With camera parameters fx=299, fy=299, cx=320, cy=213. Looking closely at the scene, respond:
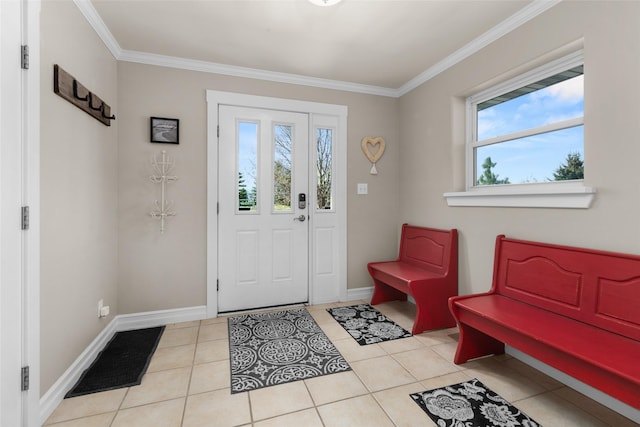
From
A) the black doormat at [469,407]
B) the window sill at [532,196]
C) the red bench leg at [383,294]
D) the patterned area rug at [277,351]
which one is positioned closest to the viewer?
the black doormat at [469,407]

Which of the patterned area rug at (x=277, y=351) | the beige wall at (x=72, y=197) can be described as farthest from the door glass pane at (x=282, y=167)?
the beige wall at (x=72, y=197)

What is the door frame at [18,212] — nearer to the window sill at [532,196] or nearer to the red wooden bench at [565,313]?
the red wooden bench at [565,313]

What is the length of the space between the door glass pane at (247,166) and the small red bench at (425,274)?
1.46 m

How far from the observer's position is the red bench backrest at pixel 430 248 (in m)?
2.70

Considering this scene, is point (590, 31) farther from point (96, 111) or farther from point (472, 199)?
point (96, 111)

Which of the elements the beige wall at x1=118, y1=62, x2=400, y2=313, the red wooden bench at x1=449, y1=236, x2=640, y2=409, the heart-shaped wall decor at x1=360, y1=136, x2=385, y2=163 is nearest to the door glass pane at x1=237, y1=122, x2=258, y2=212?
the beige wall at x1=118, y1=62, x2=400, y2=313

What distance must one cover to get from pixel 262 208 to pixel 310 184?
578 millimetres

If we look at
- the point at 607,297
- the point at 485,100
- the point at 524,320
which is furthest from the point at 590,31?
the point at 524,320

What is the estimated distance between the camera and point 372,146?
349 centimetres

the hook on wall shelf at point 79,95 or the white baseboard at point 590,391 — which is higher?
the hook on wall shelf at point 79,95

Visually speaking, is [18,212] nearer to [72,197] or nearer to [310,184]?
[72,197]

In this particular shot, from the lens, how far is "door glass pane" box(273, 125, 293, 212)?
124 inches

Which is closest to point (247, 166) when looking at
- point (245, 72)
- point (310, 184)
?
point (310, 184)

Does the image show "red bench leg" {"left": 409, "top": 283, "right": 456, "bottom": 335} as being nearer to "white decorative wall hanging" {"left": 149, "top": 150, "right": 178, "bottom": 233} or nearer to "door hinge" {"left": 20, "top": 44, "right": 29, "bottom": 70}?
"white decorative wall hanging" {"left": 149, "top": 150, "right": 178, "bottom": 233}
